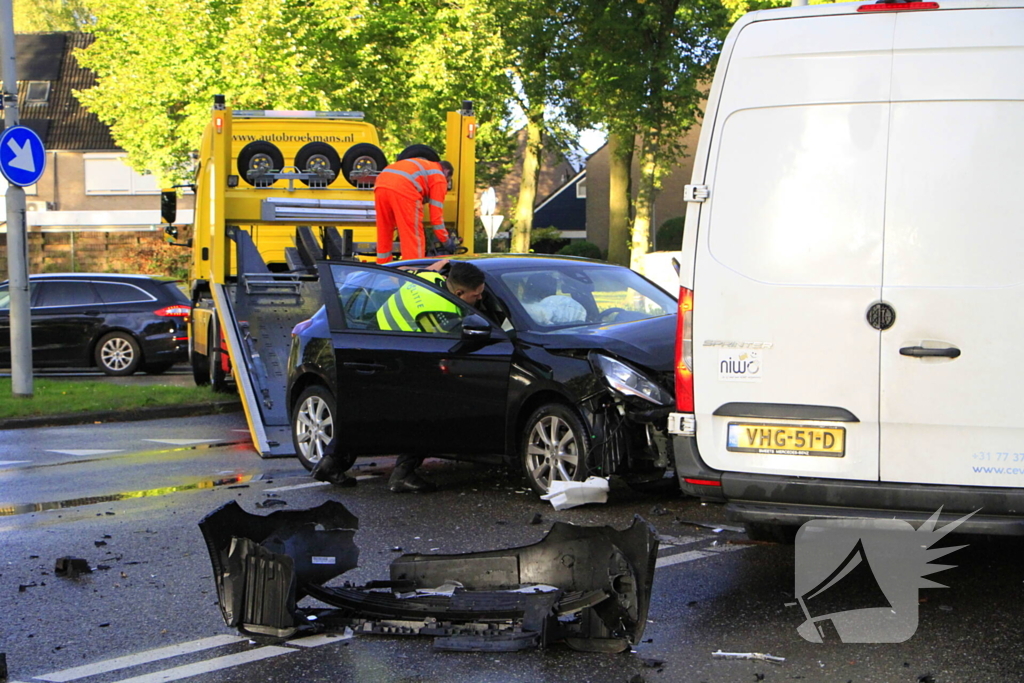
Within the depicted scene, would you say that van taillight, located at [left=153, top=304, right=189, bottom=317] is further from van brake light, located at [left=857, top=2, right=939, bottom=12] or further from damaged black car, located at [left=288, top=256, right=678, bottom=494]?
van brake light, located at [left=857, top=2, right=939, bottom=12]

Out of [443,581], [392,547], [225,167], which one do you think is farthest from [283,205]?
[443,581]

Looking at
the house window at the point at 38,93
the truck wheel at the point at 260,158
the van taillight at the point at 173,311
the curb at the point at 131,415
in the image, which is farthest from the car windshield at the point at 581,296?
the house window at the point at 38,93

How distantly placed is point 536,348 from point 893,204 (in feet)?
10.6

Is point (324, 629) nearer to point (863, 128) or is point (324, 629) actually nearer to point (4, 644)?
point (4, 644)

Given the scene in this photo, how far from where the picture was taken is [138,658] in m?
4.91

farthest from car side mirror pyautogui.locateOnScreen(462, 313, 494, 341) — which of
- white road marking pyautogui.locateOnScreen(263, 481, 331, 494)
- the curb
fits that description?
the curb

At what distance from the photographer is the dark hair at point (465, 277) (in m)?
8.39

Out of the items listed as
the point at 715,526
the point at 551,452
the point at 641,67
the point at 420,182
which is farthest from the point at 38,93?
the point at 715,526

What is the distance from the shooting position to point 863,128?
5.14m

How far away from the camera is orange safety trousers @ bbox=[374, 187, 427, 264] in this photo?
12430 millimetres

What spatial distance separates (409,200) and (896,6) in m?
7.67

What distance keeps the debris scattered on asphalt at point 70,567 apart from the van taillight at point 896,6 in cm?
444

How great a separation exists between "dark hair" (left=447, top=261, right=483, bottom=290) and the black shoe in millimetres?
1313

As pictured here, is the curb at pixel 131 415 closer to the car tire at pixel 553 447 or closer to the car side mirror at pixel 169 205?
the car side mirror at pixel 169 205
